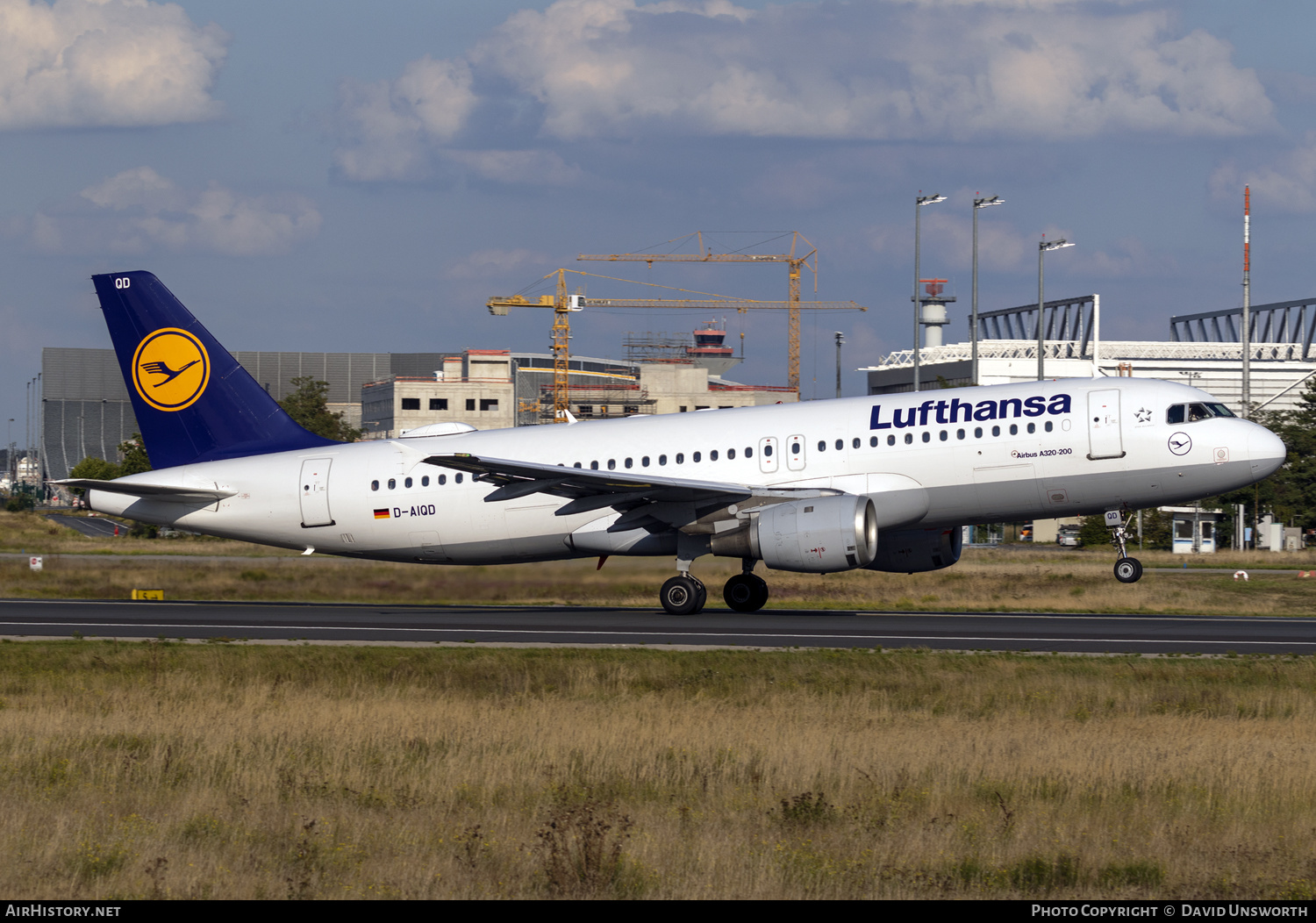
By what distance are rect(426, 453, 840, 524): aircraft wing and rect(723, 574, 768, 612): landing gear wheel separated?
2.70 meters

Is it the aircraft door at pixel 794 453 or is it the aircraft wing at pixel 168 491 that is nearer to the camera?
the aircraft door at pixel 794 453

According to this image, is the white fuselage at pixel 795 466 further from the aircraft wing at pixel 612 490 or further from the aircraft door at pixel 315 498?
the aircraft wing at pixel 612 490

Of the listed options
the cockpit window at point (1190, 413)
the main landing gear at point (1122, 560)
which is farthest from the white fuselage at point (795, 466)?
the main landing gear at point (1122, 560)

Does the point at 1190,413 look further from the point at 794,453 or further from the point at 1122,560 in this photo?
the point at 794,453

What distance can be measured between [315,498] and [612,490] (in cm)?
776

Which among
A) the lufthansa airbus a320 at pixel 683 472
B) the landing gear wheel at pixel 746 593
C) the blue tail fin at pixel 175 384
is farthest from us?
the blue tail fin at pixel 175 384

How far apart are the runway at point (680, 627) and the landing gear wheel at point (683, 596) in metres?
0.29

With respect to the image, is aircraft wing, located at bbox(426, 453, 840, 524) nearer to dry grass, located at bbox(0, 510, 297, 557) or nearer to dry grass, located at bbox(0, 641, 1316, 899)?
dry grass, located at bbox(0, 641, 1316, 899)

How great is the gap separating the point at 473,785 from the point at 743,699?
5.66 m

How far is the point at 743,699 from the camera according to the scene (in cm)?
1739

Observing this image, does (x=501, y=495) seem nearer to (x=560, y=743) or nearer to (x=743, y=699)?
(x=743, y=699)

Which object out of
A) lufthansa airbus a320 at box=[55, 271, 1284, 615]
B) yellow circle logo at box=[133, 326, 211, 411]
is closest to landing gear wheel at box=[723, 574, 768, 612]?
lufthansa airbus a320 at box=[55, 271, 1284, 615]

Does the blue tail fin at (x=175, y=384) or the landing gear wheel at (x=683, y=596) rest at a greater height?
the blue tail fin at (x=175, y=384)

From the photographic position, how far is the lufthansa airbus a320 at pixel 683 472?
28172mm
